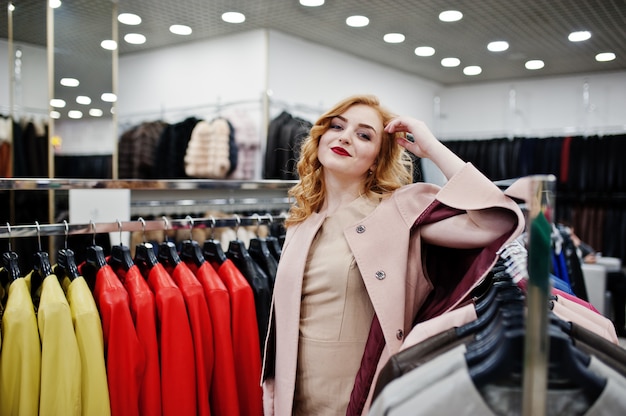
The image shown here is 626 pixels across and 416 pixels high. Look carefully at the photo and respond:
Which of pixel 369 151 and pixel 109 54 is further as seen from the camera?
pixel 109 54

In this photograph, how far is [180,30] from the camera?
6180mm

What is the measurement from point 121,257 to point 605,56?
721cm

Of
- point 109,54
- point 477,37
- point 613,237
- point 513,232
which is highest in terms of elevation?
point 477,37

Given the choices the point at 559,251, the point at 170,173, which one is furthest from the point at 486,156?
the point at 559,251

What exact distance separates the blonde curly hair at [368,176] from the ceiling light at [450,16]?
4.00 m

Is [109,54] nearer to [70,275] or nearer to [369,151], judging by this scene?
[70,275]

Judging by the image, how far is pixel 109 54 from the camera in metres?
4.97

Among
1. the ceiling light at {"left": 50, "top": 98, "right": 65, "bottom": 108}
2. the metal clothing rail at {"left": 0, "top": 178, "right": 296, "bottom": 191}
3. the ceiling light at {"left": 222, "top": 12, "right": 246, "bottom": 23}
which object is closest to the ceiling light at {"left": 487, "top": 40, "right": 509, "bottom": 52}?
the ceiling light at {"left": 222, "top": 12, "right": 246, "bottom": 23}

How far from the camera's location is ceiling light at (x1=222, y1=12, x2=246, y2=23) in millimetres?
5566

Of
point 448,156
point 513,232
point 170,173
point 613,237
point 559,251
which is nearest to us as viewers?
point 513,232

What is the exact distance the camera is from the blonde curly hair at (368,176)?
1.71 meters

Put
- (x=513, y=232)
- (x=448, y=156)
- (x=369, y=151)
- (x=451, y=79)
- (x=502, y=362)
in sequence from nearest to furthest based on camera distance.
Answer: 1. (x=502, y=362)
2. (x=513, y=232)
3. (x=448, y=156)
4. (x=369, y=151)
5. (x=451, y=79)

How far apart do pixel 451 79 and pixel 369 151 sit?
7775 mm

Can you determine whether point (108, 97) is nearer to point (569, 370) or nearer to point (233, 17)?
point (233, 17)
